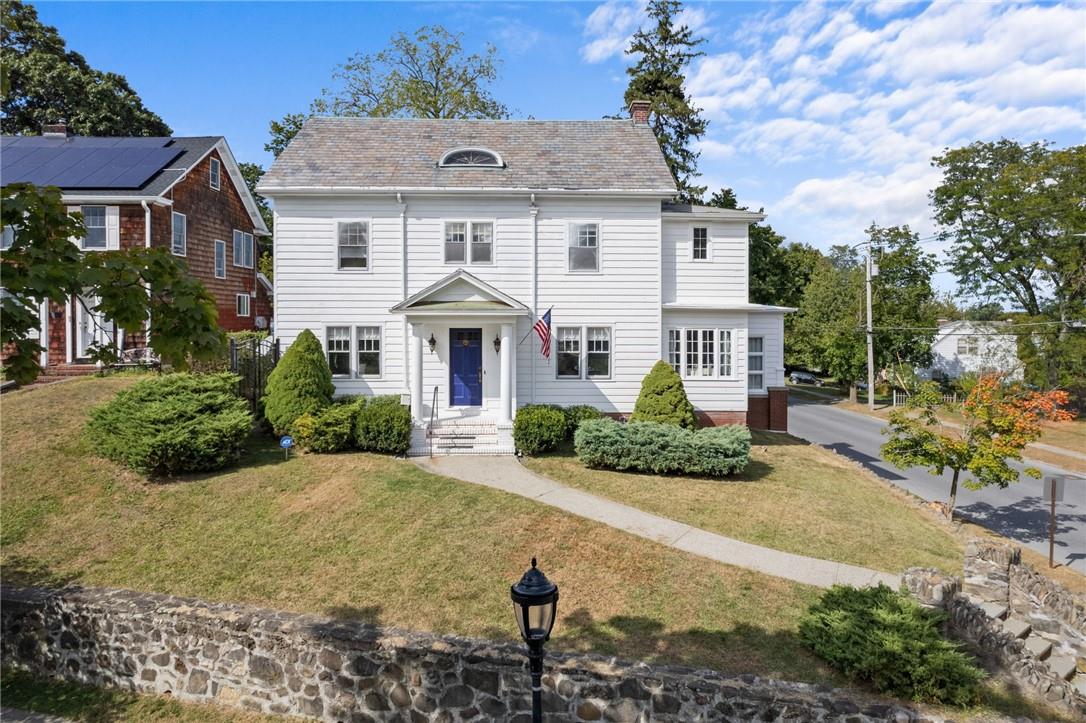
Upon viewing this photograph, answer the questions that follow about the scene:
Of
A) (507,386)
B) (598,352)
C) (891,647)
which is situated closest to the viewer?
(891,647)

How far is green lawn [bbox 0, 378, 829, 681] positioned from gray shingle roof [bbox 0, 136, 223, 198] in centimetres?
1025

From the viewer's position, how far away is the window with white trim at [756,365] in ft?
65.7

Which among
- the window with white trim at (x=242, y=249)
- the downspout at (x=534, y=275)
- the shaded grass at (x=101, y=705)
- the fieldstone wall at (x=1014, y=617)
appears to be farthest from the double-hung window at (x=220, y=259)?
the fieldstone wall at (x=1014, y=617)

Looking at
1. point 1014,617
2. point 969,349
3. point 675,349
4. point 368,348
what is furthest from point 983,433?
point 969,349

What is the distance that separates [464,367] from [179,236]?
12.9 m

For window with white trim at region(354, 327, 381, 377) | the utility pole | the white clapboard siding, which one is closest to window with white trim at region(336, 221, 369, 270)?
window with white trim at region(354, 327, 381, 377)

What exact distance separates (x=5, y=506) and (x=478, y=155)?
48.8ft

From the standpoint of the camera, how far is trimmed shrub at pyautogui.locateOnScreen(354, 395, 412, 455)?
15000mm

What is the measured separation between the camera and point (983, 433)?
14016 mm

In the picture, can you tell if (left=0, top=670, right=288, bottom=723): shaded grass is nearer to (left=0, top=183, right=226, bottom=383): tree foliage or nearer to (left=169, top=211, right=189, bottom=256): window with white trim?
(left=0, top=183, right=226, bottom=383): tree foliage

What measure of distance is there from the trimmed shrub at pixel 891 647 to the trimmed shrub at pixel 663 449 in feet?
21.7

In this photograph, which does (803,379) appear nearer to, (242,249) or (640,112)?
(640,112)

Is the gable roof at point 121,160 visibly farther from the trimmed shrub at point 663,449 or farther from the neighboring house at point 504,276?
the trimmed shrub at point 663,449

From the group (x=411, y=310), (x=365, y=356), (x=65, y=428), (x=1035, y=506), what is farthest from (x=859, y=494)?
(x=65, y=428)
